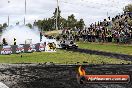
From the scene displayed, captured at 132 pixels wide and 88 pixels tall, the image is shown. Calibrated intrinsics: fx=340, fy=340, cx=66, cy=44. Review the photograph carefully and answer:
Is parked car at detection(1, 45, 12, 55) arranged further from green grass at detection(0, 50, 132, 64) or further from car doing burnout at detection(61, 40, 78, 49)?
car doing burnout at detection(61, 40, 78, 49)

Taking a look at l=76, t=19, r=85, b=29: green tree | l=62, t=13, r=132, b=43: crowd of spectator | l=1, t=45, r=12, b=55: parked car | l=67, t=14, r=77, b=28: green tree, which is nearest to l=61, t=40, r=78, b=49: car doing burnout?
l=62, t=13, r=132, b=43: crowd of spectator

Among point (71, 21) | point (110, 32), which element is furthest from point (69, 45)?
point (71, 21)

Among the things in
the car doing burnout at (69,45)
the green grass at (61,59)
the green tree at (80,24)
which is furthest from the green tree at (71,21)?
the green grass at (61,59)

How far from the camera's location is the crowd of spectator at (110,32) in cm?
4853

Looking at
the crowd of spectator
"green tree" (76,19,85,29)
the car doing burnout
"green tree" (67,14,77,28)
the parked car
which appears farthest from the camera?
"green tree" (67,14,77,28)

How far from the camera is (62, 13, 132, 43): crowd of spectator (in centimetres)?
4853

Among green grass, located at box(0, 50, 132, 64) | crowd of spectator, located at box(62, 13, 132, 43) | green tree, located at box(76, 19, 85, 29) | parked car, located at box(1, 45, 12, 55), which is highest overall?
green tree, located at box(76, 19, 85, 29)

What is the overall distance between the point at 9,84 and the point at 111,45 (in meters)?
34.5

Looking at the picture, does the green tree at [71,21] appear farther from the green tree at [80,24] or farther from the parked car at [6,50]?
the parked car at [6,50]

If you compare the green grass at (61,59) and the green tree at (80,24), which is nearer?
the green grass at (61,59)

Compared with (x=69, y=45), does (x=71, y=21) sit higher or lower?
higher

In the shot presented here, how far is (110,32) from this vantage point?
175ft

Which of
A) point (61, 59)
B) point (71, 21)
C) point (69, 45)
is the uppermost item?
point (71, 21)

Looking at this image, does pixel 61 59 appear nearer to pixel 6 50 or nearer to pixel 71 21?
pixel 6 50
